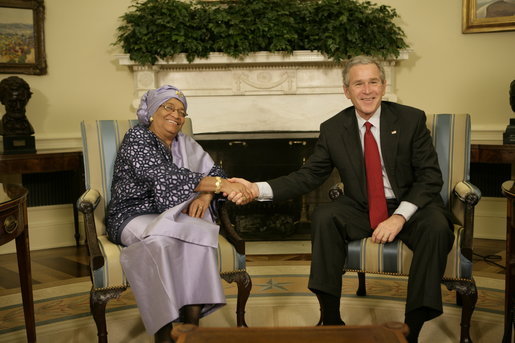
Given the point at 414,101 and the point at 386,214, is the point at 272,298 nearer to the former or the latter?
the point at 386,214

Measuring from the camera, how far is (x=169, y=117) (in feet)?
9.44

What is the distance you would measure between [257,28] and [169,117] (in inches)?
79.3

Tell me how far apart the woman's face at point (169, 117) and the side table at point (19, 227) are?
71 cm

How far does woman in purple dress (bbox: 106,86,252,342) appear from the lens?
250cm

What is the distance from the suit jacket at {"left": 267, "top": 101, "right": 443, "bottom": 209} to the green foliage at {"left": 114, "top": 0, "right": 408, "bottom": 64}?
180 cm

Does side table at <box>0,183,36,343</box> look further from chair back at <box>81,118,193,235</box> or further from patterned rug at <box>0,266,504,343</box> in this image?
chair back at <box>81,118,193,235</box>

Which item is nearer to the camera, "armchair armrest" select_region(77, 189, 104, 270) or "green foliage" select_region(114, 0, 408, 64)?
"armchair armrest" select_region(77, 189, 104, 270)

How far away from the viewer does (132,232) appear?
2.68m

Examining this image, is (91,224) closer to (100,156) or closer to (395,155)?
(100,156)

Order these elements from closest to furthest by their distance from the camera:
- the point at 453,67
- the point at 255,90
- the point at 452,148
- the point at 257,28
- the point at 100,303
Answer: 1. the point at 100,303
2. the point at 452,148
3. the point at 257,28
4. the point at 255,90
5. the point at 453,67

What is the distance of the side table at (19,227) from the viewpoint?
2350mm

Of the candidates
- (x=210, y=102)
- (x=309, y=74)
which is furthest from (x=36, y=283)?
(x=309, y=74)

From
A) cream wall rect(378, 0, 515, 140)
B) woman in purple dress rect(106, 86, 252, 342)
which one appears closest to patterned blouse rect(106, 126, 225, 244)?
woman in purple dress rect(106, 86, 252, 342)

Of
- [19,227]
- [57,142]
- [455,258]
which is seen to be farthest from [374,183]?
[57,142]
